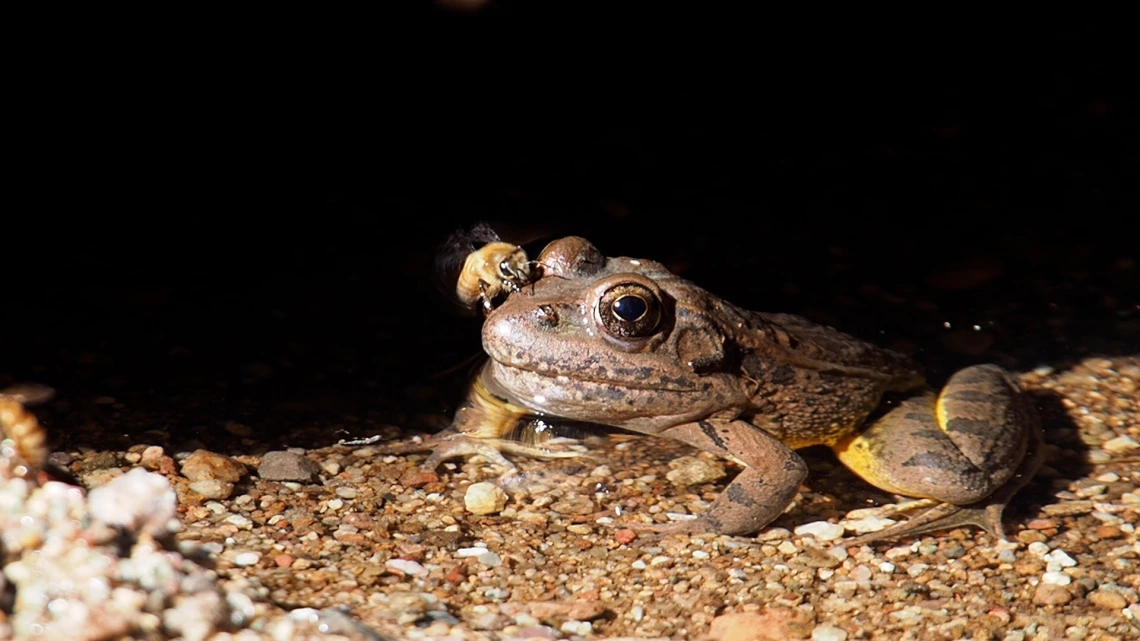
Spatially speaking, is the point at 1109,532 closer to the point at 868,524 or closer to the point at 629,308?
the point at 868,524

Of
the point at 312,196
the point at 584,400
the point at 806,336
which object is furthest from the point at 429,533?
the point at 312,196

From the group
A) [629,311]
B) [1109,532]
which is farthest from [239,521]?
[1109,532]

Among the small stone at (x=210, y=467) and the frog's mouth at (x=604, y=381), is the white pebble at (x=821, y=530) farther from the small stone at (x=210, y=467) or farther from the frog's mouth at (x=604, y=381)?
the small stone at (x=210, y=467)

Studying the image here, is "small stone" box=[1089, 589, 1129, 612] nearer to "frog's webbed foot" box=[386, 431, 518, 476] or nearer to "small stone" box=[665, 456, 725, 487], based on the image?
"small stone" box=[665, 456, 725, 487]

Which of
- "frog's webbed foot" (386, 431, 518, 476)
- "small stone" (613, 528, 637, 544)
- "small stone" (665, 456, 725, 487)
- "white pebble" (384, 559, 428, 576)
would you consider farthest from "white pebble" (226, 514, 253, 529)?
"small stone" (665, 456, 725, 487)

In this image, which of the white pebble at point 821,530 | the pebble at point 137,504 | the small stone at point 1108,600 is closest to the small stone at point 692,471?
the white pebble at point 821,530

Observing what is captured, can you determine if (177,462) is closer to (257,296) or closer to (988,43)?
(257,296)
